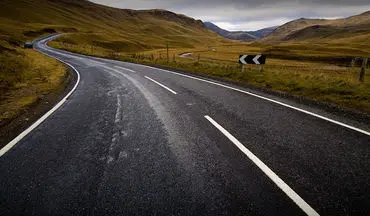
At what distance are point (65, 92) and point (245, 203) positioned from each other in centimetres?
984

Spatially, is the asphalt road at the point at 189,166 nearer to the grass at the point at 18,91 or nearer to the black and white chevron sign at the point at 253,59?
the grass at the point at 18,91

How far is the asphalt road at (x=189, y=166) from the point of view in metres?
2.77

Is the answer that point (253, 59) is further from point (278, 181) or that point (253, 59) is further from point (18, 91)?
point (18, 91)

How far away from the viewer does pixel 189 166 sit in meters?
3.62

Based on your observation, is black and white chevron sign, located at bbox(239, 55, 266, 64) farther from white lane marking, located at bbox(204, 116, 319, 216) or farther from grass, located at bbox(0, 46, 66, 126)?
grass, located at bbox(0, 46, 66, 126)

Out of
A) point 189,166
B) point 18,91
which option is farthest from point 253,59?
point 18,91

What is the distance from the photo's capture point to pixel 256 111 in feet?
21.4

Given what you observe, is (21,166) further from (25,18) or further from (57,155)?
(25,18)

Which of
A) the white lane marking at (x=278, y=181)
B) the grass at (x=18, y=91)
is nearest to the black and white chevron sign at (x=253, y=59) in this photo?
the white lane marking at (x=278, y=181)

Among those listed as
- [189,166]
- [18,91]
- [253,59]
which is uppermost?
[253,59]

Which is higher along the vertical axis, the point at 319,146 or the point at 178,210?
the point at 319,146

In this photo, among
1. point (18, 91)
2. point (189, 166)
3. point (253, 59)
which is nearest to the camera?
point (189, 166)

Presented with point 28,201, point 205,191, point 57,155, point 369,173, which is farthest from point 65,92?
point 369,173

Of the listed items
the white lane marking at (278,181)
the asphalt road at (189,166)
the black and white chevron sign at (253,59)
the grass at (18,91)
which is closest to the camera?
the white lane marking at (278,181)
